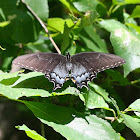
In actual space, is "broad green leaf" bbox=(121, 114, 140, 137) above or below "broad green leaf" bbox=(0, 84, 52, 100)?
below

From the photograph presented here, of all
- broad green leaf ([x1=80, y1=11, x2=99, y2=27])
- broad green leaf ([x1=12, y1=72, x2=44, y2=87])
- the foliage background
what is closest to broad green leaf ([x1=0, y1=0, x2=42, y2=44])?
the foliage background

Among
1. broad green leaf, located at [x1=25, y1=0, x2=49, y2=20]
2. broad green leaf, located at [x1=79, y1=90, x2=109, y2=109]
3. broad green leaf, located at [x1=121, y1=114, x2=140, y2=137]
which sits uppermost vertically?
broad green leaf, located at [x1=25, y1=0, x2=49, y2=20]

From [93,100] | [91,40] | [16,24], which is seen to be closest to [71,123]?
[93,100]

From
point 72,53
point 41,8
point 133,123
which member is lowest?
point 133,123

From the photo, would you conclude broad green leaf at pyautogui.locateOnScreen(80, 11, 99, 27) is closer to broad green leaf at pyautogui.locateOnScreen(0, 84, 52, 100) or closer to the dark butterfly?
the dark butterfly

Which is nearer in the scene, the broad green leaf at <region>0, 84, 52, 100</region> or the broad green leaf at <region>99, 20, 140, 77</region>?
the broad green leaf at <region>0, 84, 52, 100</region>

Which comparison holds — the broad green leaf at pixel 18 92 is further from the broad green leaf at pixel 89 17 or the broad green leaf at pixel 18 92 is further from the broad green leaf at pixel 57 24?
the broad green leaf at pixel 57 24

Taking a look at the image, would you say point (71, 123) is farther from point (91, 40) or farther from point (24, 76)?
point (91, 40)
